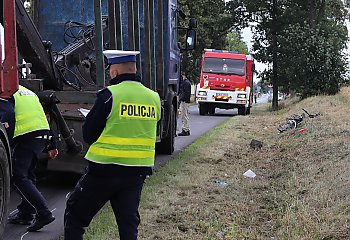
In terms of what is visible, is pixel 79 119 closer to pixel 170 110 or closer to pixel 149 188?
pixel 149 188

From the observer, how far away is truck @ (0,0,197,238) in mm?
5493

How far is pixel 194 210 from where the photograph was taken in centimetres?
686

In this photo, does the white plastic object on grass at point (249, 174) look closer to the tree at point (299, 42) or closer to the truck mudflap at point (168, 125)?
the truck mudflap at point (168, 125)

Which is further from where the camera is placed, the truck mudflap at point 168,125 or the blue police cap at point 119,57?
the truck mudflap at point 168,125

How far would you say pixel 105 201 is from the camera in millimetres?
4398

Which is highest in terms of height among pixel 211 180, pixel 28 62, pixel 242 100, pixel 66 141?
pixel 28 62

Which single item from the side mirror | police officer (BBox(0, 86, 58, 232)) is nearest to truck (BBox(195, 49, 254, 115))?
the side mirror

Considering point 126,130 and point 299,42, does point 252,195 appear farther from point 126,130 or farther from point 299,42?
point 299,42

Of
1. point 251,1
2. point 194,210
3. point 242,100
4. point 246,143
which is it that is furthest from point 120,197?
point 251,1

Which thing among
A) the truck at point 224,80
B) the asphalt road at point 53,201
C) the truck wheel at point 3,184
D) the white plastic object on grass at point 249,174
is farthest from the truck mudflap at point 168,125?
the truck at point 224,80

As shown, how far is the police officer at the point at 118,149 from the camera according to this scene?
14.0ft

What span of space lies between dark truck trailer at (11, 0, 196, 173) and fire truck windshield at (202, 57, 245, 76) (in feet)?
48.5

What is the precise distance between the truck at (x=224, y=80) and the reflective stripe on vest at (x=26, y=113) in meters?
21.5

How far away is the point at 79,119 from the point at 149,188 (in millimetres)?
1359
